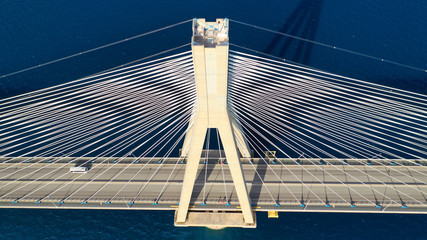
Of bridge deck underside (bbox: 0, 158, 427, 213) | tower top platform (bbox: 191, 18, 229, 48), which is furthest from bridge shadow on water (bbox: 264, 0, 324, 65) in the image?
tower top platform (bbox: 191, 18, 229, 48)

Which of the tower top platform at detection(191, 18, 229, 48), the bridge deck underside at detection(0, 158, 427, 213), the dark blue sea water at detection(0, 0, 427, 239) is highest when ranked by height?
the tower top platform at detection(191, 18, 229, 48)

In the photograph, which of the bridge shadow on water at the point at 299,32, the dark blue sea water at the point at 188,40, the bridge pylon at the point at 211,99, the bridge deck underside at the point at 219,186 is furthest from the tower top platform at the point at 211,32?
the bridge shadow on water at the point at 299,32

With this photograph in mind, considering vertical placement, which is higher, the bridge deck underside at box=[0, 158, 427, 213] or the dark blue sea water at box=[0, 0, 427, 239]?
the dark blue sea water at box=[0, 0, 427, 239]

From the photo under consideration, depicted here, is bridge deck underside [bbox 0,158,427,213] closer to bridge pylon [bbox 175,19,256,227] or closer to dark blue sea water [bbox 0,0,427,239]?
bridge pylon [bbox 175,19,256,227]

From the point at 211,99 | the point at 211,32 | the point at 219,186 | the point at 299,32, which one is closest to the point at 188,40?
the point at 299,32

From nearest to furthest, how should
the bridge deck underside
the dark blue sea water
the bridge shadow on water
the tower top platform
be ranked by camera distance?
the tower top platform < the bridge deck underside < the dark blue sea water < the bridge shadow on water

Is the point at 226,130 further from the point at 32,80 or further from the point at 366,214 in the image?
the point at 32,80

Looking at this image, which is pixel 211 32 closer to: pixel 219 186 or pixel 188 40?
pixel 219 186

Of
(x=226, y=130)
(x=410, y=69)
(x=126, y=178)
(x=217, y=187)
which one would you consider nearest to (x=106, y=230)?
(x=126, y=178)
